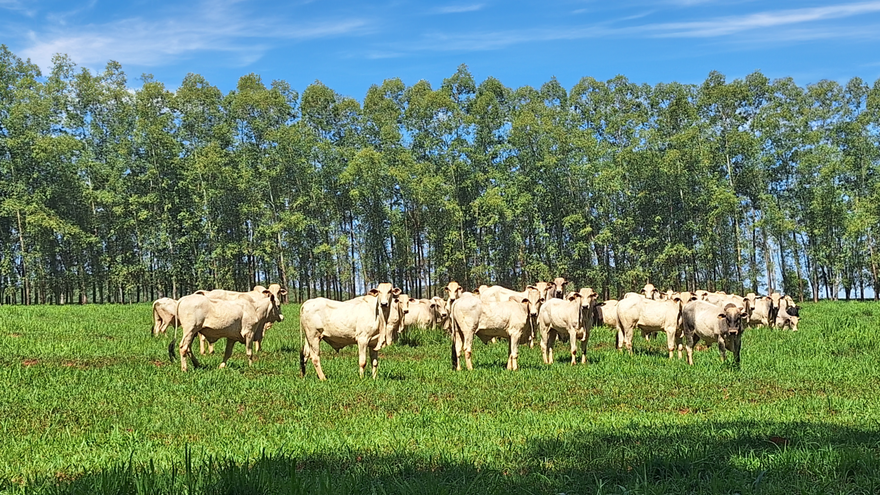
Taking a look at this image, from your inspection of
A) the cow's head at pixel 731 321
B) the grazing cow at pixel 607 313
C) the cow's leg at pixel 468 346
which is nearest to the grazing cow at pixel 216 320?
the cow's leg at pixel 468 346

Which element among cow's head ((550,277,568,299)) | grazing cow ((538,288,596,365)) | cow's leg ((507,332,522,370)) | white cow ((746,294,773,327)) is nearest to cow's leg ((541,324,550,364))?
grazing cow ((538,288,596,365))

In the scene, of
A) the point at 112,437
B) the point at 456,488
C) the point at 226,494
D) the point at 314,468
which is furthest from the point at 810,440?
the point at 112,437

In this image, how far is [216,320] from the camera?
49.1 ft

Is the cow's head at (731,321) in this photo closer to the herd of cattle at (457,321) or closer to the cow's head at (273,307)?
the herd of cattle at (457,321)

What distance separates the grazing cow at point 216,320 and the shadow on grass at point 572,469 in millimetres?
8436

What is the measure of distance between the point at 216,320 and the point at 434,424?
8065mm

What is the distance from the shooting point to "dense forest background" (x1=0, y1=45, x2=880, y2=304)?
50844 millimetres

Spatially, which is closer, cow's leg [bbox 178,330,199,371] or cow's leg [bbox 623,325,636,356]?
cow's leg [bbox 178,330,199,371]

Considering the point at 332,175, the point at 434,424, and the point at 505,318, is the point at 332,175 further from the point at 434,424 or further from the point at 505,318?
the point at 434,424

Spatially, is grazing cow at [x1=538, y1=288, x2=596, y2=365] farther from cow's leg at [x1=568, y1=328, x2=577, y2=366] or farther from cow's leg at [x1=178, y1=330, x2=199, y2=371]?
cow's leg at [x1=178, y1=330, x2=199, y2=371]

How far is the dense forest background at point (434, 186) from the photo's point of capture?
167ft

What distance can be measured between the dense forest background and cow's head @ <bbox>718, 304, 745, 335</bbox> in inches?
1308

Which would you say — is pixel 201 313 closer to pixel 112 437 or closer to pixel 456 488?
pixel 112 437

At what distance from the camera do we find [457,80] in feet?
196
